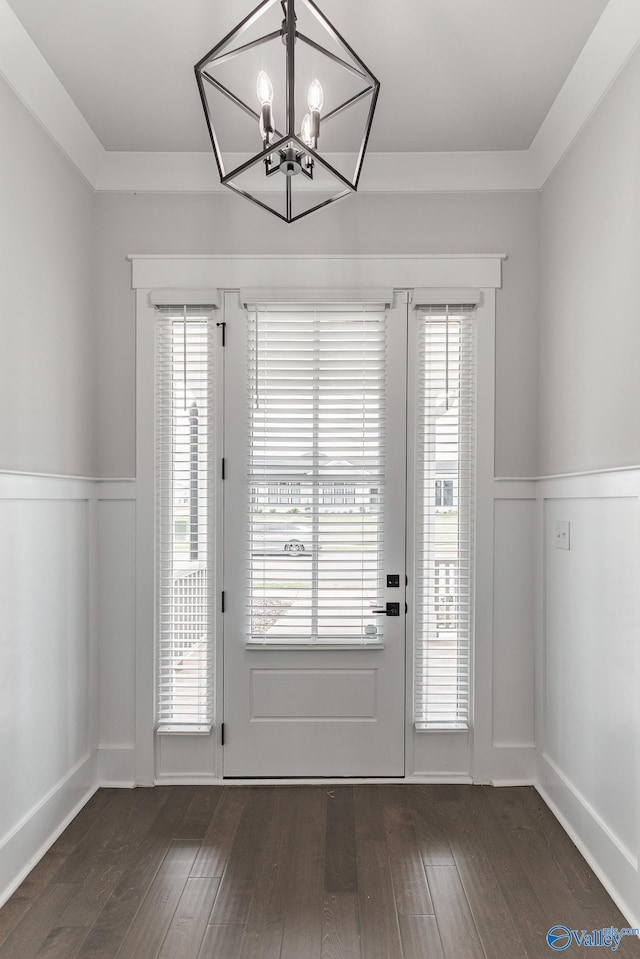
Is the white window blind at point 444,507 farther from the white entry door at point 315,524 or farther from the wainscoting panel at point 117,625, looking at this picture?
the wainscoting panel at point 117,625

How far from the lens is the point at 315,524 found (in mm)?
3342

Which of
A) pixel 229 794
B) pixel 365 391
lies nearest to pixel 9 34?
pixel 365 391

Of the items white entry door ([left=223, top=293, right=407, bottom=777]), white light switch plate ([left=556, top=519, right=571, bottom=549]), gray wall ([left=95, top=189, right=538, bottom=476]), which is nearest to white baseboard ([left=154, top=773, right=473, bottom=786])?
white entry door ([left=223, top=293, right=407, bottom=777])

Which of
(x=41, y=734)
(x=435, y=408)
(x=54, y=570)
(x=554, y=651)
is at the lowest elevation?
(x=41, y=734)

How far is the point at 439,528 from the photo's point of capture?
336 cm

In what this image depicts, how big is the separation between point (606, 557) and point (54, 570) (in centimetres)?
218

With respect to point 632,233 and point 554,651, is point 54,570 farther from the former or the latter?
point 632,233

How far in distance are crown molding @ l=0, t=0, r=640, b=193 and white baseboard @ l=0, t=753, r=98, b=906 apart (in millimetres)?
2686

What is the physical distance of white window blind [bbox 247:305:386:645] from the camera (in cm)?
334

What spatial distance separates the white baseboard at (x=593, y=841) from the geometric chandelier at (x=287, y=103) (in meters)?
2.37

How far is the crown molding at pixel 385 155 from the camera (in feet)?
8.11

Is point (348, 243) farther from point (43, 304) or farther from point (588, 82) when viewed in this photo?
point (43, 304)

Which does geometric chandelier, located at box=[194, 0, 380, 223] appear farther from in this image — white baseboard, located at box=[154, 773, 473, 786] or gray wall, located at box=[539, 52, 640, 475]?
white baseboard, located at box=[154, 773, 473, 786]

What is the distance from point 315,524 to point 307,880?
4.89ft
